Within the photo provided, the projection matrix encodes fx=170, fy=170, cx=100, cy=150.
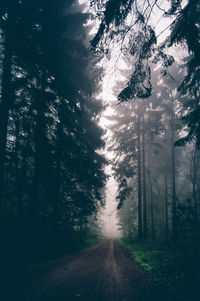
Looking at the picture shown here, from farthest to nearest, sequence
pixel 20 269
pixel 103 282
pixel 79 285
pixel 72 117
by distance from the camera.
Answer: pixel 72 117
pixel 20 269
pixel 103 282
pixel 79 285

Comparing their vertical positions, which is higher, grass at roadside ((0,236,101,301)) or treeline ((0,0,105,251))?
treeline ((0,0,105,251))

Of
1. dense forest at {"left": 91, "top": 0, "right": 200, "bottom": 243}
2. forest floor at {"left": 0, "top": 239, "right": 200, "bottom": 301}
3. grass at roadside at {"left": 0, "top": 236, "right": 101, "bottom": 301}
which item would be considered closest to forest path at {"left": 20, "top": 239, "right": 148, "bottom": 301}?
forest floor at {"left": 0, "top": 239, "right": 200, "bottom": 301}

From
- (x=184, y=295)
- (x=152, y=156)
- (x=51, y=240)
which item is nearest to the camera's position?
(x=184, y=295)

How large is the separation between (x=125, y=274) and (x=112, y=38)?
29.2 ft

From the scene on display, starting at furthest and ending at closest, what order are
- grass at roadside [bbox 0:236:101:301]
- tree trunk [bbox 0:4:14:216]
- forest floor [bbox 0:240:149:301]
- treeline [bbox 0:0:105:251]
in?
treeline [bbox 0:0:105:251], tree trunk [bbox 0:4:14:216], grass at roadside [bbox 0:236:101:301], forest floor [bbox 0:240:149:301]

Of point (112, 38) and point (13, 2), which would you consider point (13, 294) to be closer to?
point (112, 38)

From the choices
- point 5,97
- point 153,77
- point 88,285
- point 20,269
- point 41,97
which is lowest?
point 20,269

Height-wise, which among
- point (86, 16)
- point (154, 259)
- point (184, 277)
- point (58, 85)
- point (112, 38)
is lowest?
point (154, 259)

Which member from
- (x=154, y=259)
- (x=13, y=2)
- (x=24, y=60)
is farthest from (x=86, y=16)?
(x=154, y=259)

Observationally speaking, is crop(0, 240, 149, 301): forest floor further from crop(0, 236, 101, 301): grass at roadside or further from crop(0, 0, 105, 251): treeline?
crop(0, 0, 105, 251): treeline

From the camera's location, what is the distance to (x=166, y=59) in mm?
5930

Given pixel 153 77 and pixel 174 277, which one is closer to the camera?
pixel 174 277

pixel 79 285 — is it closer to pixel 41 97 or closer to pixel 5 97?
pixel 5 97

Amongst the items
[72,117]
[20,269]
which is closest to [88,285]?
[20,269]
